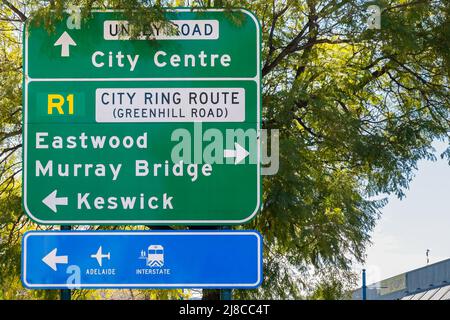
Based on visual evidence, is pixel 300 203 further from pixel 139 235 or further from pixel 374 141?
pixel 139 235

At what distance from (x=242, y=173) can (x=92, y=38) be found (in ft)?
7.20

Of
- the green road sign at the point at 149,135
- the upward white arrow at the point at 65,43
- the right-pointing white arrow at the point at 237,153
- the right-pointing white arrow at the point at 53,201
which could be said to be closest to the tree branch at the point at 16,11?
the upward white arrow at the point at 65,43

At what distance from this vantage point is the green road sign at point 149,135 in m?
10.7

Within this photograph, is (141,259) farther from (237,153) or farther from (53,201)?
(237,153)

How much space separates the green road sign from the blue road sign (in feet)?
0.98

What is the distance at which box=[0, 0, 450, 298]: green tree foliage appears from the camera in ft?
48.8

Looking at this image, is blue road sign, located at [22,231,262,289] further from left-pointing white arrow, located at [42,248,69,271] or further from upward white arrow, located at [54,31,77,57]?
upward white arrow, located at [54,31,77,57]

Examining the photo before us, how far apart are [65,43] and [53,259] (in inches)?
Result: 93.4

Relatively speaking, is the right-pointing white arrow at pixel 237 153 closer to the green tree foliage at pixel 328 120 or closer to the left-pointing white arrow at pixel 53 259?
the left-pointing white arrow at pixel 53 259

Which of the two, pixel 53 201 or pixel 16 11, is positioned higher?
pixel 16 11

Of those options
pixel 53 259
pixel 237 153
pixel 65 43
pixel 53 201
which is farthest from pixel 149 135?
pixel 53 259

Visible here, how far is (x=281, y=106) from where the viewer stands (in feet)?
48.8

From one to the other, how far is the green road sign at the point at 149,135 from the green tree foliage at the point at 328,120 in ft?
12.0

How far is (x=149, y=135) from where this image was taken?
1078 centimetres
